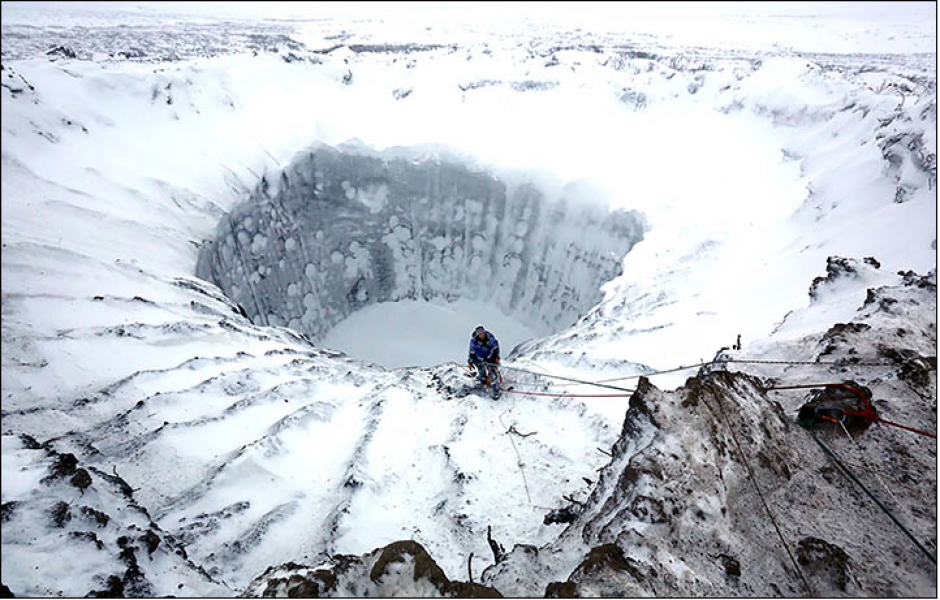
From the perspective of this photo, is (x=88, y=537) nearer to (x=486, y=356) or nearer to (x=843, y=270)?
(x=486, y=356)

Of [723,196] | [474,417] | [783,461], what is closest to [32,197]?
[474,417]

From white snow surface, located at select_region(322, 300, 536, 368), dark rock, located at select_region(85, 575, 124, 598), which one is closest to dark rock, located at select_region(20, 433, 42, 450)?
dark rock, located at select_region(85, 575, 124, 598)

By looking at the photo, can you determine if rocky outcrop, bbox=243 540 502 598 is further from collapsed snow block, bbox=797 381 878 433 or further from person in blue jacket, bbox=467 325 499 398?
person in blue jacket, bbox=467 325 499 398

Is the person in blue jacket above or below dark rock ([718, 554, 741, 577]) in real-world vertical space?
below

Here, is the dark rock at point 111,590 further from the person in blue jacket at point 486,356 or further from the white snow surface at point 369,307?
the person in blue jacket at point 486,356

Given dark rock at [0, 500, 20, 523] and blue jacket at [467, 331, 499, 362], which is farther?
blue jacket at [467, 331, 499, 362]

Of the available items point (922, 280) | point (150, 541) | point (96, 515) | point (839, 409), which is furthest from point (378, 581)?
point (922, 280)
